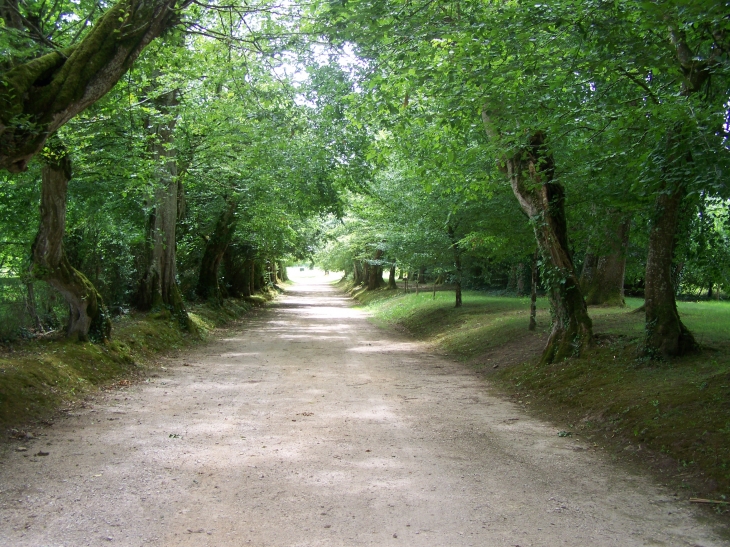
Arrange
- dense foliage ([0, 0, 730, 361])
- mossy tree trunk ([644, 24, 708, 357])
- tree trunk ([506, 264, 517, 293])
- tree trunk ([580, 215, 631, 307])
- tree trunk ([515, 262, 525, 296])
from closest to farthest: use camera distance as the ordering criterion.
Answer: dense foliage ([0, 0, 730, 361]) → mossy tree trunk ([644, 24, 708, 357]) → tree trunk ([580, 215, 631, 307]) → tree trunk ([515, 262, 525, 296]) → tree trunk ([506, 264, 517, 293])

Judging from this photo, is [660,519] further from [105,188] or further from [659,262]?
[105,188]

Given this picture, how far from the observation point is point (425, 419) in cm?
814

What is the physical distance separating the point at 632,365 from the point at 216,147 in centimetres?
1237

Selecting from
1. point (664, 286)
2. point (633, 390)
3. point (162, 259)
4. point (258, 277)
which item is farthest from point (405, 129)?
point (258, 277)

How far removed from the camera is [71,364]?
10141 mm

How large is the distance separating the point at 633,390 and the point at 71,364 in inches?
348

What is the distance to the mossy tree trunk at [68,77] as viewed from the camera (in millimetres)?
6148

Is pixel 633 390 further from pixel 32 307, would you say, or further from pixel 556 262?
pixel 32 307

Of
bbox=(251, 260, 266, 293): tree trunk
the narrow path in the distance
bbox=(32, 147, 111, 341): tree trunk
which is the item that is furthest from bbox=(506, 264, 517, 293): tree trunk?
bbox=(32, 147, 111, 341): tree trunk

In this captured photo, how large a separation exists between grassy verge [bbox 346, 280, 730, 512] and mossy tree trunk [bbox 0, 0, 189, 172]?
23.3 feet

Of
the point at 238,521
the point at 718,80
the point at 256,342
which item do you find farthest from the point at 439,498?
the point at 256,342

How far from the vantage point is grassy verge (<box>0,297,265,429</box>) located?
7.88 metres

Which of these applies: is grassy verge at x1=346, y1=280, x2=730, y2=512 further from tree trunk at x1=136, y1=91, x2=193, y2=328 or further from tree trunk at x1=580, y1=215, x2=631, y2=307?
tree trunk at x1=136, y1=91, x2=193, y2=328

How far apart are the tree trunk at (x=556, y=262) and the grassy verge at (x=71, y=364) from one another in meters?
8.02
